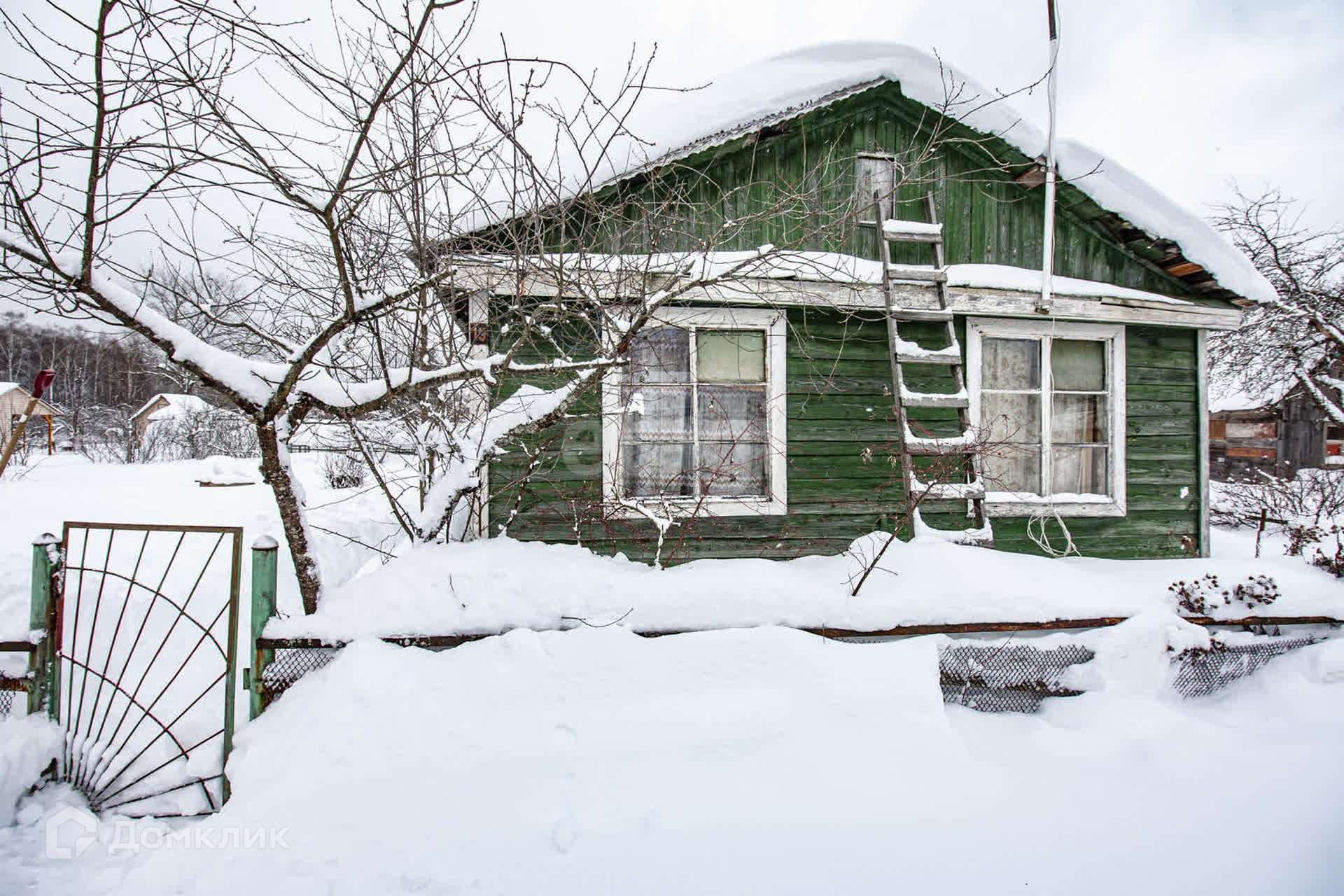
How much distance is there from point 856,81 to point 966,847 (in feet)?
17.2

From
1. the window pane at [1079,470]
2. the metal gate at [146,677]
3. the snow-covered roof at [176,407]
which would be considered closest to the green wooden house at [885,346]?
the window pane at [1079,470]

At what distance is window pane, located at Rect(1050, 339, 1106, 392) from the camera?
17.1 feet

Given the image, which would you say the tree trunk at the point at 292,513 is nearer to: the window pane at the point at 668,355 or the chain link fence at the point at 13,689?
the chain link fence at the point at 13,689

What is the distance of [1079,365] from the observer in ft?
17.2

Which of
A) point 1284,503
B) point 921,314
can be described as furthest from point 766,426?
point 1284,503

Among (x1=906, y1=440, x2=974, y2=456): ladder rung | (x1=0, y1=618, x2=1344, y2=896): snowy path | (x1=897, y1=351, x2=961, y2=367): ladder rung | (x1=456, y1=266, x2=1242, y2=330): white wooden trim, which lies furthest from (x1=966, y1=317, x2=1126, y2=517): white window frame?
(x1=0, y1=618, x2=1344, y2=896): snowy path

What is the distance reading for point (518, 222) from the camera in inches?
148

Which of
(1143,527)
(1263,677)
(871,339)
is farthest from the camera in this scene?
(1143,527)

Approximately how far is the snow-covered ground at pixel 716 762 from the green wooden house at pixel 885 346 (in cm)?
124

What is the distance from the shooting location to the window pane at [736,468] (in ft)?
15.2

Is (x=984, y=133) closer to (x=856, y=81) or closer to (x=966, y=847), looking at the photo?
(x=856, y=81)

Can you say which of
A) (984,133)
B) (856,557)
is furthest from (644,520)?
(984,133)

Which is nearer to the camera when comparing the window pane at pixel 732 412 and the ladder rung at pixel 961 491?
the ladder rung at pixel 961 491

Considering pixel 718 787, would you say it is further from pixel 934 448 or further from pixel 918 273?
pixel 918 273
